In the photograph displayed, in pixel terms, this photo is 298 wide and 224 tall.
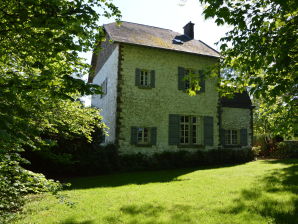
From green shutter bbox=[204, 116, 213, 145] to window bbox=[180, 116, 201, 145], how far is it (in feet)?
1.22

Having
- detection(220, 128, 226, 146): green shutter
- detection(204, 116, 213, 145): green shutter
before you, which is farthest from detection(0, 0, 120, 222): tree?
detection(220, 128, 226, 146): green shutter

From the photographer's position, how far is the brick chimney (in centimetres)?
1873

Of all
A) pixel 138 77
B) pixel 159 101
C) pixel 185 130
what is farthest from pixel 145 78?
pixel 185 130

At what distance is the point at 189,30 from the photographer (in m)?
18.9

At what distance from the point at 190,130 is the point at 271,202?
372 inches

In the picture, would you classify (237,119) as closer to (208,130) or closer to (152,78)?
(208,130)

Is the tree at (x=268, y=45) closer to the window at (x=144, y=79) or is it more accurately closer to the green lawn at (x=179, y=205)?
the green lawn at (x=179, y=205)

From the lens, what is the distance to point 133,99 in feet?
45.0

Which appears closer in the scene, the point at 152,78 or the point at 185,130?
the point at 152,78

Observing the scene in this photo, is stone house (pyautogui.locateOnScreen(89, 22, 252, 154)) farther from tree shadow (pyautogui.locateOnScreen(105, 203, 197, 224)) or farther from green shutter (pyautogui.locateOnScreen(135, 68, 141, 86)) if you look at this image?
tree shadow (pyautogui.locateOnScreen(105, 203, 197, 224))

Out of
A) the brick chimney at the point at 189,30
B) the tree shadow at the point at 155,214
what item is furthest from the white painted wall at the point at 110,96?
the tree shadow at the point at 155,214

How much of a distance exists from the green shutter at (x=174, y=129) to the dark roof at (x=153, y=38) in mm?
3960

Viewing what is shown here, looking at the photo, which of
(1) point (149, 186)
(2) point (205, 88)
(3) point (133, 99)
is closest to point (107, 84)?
(3) point (133, 99)

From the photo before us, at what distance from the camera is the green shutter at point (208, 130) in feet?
49.2
